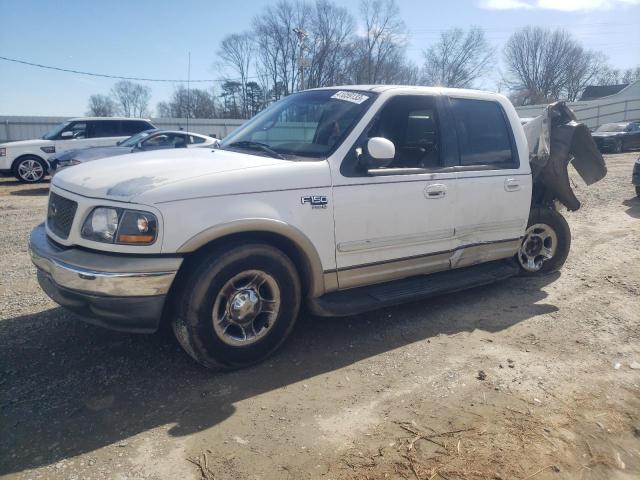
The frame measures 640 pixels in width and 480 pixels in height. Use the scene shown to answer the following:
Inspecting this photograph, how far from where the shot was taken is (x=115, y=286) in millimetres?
2859

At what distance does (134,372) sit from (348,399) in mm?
1477

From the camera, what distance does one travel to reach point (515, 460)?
8.39 ft

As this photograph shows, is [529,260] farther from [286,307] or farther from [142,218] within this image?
[142,218]

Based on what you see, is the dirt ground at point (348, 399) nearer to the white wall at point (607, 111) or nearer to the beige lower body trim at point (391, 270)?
the beige lower body trim at point (391, 270)

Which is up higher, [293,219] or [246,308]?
[293,219]

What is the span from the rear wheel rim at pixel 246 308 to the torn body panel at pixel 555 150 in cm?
361

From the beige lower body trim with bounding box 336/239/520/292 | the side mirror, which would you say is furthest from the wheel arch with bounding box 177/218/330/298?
the side mirror

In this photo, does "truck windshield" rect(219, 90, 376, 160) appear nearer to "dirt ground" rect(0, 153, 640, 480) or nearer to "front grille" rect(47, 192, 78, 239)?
"front grille" rect(47, 192, 78, 239)

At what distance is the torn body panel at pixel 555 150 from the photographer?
5.45m

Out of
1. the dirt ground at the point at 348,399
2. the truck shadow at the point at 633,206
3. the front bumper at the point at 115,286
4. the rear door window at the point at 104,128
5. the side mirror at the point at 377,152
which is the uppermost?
the rear door window at the point at 104,128

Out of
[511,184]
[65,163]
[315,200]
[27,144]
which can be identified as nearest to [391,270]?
[315,200]

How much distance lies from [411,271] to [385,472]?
2.00 meters

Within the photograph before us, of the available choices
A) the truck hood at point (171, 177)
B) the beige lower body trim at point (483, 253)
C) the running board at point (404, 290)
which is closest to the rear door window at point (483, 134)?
the beige lower body trim at point (483, 253)

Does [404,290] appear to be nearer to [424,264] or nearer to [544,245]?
[424,264]
